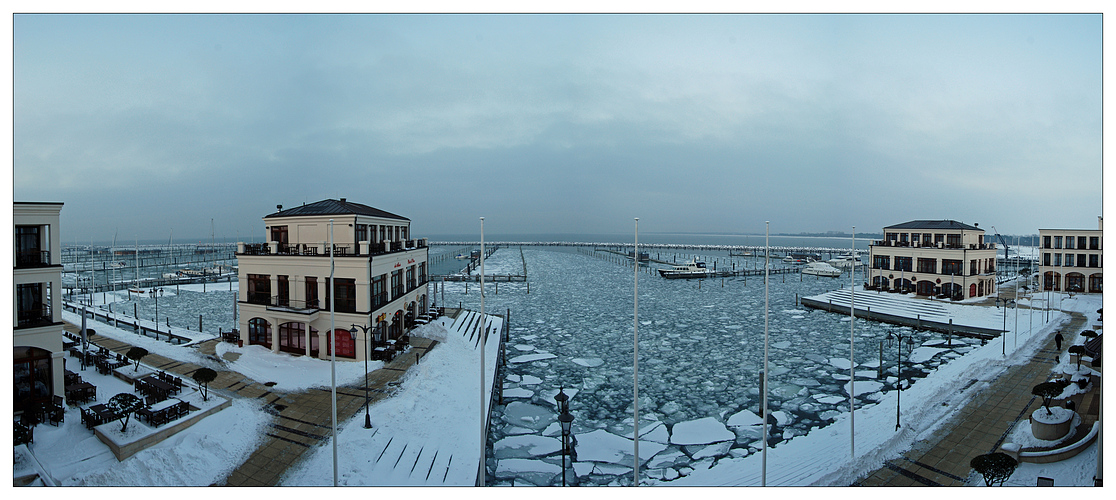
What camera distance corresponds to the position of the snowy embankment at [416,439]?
12.1 metres

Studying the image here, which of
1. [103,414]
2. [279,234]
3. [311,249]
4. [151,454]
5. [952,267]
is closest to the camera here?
[151,454]

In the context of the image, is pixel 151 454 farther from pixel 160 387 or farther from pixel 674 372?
pixel 674 372

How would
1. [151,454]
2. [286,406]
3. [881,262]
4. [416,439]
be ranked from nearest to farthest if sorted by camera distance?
[151,454]
[416,439]
[286,406]
[881,262]

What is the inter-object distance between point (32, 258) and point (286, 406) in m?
8.48

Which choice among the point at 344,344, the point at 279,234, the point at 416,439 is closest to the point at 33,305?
the point at 279,234

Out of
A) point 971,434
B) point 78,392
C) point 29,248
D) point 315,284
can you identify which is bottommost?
point 971,434

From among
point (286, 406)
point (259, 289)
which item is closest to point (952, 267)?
point (286, 406)

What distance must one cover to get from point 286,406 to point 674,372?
50.7 feet

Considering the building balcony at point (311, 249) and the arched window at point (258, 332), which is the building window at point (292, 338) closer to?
the arched window at point (258, 332)

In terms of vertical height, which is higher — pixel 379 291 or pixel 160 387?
pixel 379 291

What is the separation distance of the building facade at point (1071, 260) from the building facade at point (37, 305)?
66.8m

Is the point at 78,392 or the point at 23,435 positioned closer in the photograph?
the point at 23,435

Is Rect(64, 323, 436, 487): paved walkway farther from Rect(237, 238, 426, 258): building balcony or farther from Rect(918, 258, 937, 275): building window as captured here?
Rect(918, 258, 937, 275): building window

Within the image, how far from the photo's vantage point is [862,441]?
46.8 feet
